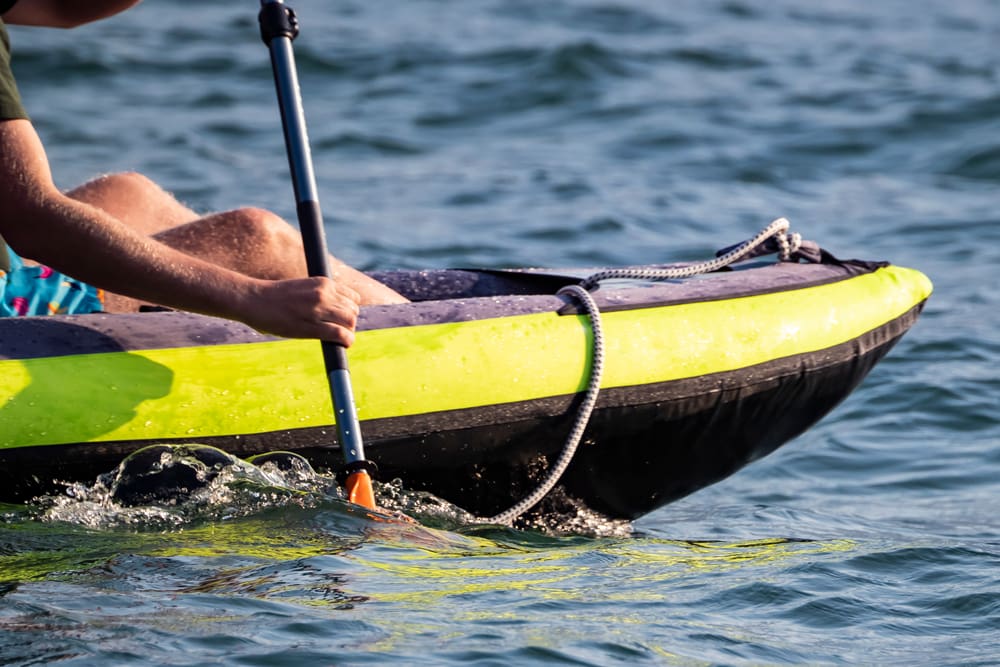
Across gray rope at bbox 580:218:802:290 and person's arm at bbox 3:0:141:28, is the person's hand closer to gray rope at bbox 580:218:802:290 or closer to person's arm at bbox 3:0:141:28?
gray rope at bbox 580:218:802:290

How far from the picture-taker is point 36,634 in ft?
8.87

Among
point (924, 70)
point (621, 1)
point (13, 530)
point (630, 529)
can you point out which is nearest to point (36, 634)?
point (13, 530)

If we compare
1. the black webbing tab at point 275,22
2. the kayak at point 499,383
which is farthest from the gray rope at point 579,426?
the black webbing tab at point 275,22

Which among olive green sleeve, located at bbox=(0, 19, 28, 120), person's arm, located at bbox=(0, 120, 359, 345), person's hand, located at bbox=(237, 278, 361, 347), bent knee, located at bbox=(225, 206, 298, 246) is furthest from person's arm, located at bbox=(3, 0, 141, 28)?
person's hand, located at bbox=(237, 278, 361, 347)

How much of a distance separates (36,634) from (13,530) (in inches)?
22.8

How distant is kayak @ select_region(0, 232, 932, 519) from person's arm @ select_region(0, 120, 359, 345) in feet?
0.93

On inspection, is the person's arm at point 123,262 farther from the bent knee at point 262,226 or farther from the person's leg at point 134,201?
the person's leg at point 134,201

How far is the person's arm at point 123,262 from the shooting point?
121 inches

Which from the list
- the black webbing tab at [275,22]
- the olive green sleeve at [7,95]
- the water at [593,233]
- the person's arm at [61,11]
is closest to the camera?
the water at [593,233]

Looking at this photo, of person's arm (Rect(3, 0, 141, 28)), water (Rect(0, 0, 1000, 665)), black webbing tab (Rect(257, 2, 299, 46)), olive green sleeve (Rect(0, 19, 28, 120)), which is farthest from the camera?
person's arm (Rect(3, 0, 141, 28))

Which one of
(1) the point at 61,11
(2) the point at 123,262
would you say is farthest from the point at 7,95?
(1) the point at 61,11

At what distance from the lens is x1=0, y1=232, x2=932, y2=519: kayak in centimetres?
334

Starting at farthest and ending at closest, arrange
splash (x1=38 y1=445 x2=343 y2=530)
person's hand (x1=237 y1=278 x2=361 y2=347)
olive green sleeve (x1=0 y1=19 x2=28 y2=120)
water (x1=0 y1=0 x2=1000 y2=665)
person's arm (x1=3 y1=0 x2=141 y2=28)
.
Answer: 1. person's arm (x1=3 y1=0 x2=141 y2=28)
2. splash (x1=38 y1=445 x2=343 y2=530)
3. person's hand (x1=237 y1=278 x2=361 y2=347)
4. olive green sleeve (x1=0 y1=19 x2=28 y2=120)
5. water (x1=0 y1=0 x2=1000 y2=665)

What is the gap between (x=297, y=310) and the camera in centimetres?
317
